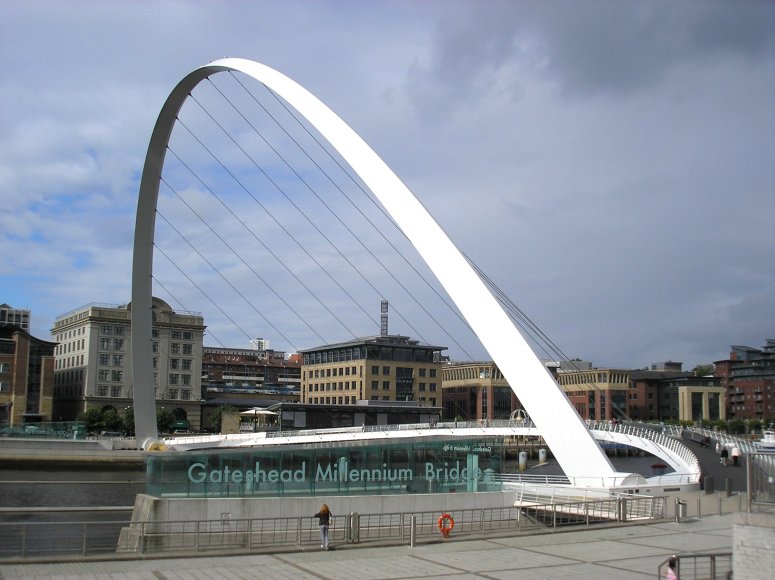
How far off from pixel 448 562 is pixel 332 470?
28.5ft

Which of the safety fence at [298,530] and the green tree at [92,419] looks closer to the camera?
the safety fence at [298,530]

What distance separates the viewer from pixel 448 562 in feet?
50.6

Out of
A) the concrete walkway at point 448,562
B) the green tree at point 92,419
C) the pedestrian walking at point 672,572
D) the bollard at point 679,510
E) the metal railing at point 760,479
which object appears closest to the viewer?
the metal railing at point 760,479

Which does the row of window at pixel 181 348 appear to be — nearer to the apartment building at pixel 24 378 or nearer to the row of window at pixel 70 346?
the row of window at pixel 70 346

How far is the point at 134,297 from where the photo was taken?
5175 cm

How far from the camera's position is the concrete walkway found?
14000 millimetres

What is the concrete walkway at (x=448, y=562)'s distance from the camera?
1400cm

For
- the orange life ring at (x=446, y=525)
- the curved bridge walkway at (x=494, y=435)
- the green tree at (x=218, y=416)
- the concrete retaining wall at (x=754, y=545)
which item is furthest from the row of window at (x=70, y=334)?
the concrete retaining wall at (x=754, y=545)

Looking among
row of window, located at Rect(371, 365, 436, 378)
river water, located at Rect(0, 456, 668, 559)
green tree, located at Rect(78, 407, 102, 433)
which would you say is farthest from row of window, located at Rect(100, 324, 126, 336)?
river water, located at Rect(0, 456, 668, 559)

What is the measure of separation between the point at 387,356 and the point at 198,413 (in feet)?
74.4

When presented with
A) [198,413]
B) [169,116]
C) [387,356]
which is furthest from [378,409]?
[169,116]

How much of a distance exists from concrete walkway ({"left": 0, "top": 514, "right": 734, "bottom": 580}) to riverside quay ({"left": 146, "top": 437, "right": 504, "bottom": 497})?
593 centimetres

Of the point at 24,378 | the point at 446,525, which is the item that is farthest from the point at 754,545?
the point at 24,378

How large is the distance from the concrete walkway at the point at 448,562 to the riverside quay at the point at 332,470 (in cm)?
593
